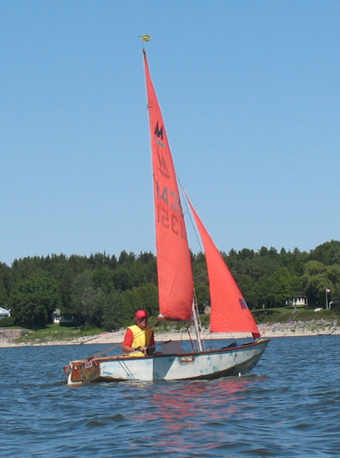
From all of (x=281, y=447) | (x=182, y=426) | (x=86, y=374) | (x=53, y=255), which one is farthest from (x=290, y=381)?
(x=53, y=255)

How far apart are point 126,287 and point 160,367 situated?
114650mm

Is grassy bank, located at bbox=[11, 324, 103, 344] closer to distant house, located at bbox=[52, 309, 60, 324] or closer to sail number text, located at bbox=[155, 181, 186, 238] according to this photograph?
distant house, located at bbox=[52, 309, 60, 324]

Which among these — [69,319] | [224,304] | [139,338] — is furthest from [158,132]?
[69,319]

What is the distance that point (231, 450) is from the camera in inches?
479

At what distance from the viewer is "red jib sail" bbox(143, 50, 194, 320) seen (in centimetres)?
2311

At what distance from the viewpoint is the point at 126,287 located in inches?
5340

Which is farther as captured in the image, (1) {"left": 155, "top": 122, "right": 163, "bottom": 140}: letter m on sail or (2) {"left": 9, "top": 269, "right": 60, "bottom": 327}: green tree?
(2) {"left": 9, "top": 269, "right": 60, "bottom": 327}: green tree

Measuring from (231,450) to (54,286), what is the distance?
116644 millimetres

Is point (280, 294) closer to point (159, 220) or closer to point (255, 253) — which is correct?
point (255, 253)

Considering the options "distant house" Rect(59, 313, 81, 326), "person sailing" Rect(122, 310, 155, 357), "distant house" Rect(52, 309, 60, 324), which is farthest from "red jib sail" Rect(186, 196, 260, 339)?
"distant house" Rect(52, 309, 60, 324)

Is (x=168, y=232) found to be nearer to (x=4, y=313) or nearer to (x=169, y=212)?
(x=169, y=212)

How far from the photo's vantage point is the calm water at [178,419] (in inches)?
495

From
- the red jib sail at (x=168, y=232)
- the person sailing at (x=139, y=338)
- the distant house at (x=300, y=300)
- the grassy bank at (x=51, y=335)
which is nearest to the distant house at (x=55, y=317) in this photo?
the grassy bank at (x=51, y=335)

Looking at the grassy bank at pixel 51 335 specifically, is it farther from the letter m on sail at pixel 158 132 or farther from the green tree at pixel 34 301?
the letter m on sail at pixel 158 132
